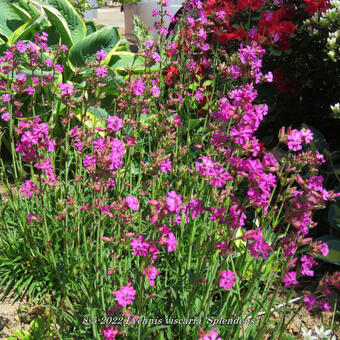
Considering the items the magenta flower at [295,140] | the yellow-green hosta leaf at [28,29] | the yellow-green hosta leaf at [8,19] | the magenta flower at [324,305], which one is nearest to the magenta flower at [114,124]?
the magenta flower at [295,140]

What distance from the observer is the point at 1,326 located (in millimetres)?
2148

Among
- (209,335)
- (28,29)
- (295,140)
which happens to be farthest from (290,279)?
(28,29)

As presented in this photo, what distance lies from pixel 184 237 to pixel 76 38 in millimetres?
2442

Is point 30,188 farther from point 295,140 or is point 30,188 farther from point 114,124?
point 295,140

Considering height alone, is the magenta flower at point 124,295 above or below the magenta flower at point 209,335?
above

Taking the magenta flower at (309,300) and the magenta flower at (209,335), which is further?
the magenta flower at (309,300)

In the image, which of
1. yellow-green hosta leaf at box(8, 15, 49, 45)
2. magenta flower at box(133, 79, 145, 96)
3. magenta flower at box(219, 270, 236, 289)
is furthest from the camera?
yellow-green hosta leaf at box(8, 15, 49, 45)

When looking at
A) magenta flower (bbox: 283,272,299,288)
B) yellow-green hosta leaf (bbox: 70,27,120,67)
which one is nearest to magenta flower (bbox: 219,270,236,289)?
magenta flower (bbox: 283,272,299,288)

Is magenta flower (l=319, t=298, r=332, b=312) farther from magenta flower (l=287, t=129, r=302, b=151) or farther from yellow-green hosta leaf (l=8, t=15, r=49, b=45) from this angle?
yellow-green hosta leaf (l=8, t=15, r=49, b=45)

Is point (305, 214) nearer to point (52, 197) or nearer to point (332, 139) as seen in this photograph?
point (52, 197)

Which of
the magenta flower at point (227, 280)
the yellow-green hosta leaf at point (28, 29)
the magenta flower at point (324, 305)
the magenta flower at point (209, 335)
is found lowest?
the magenta flower at point (324, 305)

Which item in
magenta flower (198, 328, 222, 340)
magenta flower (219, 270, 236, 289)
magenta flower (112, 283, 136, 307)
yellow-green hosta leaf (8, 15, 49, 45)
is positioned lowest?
magenta flower (219, 270, 236, 289)

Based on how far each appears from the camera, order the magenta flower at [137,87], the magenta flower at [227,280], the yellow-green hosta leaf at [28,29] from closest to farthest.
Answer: the magenta flower at [227,280]
the magenta flower at [137,87]
the yellow-green hosta leaf at [28,29]

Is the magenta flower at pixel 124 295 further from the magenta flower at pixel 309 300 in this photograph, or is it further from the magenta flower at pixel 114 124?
the magenta flower at pixel 114 124
